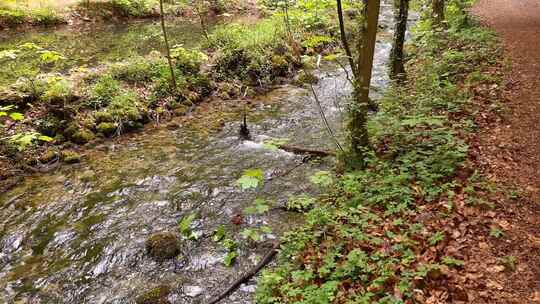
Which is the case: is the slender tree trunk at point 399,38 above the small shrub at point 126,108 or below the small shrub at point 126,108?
above

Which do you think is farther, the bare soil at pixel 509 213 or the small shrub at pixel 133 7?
the small shrub at pixel 133 7

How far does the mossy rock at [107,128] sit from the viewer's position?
10.7m

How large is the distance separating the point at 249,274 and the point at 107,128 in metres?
7.11

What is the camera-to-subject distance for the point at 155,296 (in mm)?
5414

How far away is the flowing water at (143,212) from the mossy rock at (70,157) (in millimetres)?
260

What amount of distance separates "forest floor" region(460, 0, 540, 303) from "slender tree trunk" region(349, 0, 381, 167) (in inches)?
74.3

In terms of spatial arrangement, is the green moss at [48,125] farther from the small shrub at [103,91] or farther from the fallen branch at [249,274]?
the fallen branch at [249,274]

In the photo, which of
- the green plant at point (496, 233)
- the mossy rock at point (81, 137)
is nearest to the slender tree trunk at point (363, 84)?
the green plant at point (496, 233)

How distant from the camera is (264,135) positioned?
10.6m

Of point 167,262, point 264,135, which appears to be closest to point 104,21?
point 264,135

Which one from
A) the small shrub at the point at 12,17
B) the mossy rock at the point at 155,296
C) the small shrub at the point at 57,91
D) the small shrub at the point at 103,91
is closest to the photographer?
the mossy rock at the point at 155,296

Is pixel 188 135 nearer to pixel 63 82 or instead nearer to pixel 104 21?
pixel 63 82

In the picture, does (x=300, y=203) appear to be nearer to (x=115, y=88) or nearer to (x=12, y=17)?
(x=115, y=88)

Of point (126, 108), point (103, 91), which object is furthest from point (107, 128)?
point (103, 91)
